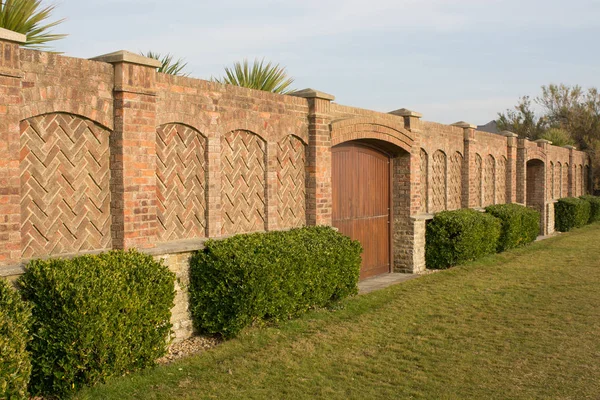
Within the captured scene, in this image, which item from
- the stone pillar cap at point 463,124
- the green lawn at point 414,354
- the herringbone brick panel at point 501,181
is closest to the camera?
the green lawn at point 414,354

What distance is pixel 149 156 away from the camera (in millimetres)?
7242

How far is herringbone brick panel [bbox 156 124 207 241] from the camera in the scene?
25.3 feet

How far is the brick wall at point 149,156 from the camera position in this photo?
20.0 feet

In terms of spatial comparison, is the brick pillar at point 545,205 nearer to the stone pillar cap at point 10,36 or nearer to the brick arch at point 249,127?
the brick arch at point 249,127

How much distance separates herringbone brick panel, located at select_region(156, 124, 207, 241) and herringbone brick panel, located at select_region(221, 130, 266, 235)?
490 millimetres

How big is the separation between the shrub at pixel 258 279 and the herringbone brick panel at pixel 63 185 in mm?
1364

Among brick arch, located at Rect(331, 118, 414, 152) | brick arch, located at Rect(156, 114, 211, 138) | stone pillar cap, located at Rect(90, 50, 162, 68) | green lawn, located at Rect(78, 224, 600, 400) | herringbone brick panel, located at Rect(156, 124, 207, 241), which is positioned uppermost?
stone pillar cap, located at Rect(90, 50, 162, 68)

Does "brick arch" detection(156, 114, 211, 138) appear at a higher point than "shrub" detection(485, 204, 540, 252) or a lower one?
higher

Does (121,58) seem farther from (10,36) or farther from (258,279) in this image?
(258,279)

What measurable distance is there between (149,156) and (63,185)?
3.63 ft

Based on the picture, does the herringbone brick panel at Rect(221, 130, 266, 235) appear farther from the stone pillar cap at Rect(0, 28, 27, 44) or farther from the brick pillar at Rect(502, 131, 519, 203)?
the brick pillar at Rect(502, 131, 519, 203)

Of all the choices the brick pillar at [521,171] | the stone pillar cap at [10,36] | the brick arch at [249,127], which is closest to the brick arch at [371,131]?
the brick arch at [249,127]

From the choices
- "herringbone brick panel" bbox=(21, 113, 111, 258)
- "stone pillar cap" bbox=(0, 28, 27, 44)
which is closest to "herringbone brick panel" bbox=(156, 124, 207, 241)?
"herringbone brick panel" bbox=(21, 113, 111, 258)

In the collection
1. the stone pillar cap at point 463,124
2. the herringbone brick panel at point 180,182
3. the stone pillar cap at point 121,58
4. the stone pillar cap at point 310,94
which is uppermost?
the stone pillar cap at point 463,124
